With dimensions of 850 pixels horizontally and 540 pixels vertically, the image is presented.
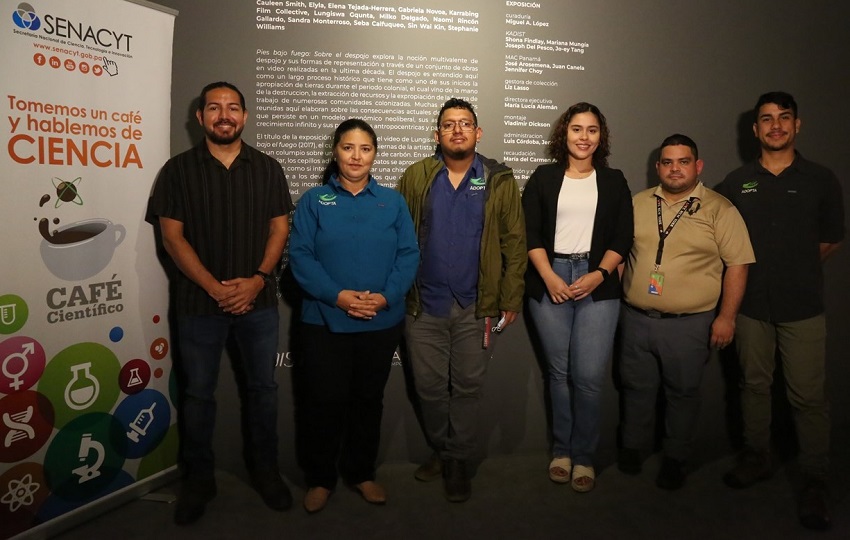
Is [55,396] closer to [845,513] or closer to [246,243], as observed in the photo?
[246,243]

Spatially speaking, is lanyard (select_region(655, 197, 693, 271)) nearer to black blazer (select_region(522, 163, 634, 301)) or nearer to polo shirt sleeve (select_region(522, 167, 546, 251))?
black blazer (select_region(522, 163, 634, 301))

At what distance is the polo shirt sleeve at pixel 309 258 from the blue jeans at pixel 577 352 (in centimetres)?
107

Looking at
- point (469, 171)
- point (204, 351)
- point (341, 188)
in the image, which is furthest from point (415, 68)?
point (204, 351)

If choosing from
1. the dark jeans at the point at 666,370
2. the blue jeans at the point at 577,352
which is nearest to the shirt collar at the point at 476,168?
the blue jeans at the point at 577,352

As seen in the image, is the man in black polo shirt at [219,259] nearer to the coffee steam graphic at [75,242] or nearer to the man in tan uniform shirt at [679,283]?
the coffee steam graphic at [75,242]

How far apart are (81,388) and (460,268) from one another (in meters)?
1.75

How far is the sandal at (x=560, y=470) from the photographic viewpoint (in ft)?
8.89

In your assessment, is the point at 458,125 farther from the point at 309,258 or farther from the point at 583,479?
the point at 583,479

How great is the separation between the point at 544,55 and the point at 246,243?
190 centimetres

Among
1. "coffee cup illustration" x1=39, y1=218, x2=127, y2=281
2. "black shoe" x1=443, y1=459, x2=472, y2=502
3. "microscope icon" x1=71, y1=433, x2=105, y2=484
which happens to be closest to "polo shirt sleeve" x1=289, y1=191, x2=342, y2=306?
"coffee cup illustration" x1=39, y1=218, x2=127, y2=281

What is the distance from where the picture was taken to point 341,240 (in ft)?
7.31

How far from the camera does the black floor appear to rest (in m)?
2.29

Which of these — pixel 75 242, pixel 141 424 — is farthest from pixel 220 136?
pixel 141 424

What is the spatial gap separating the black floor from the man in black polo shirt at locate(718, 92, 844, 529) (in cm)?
24
